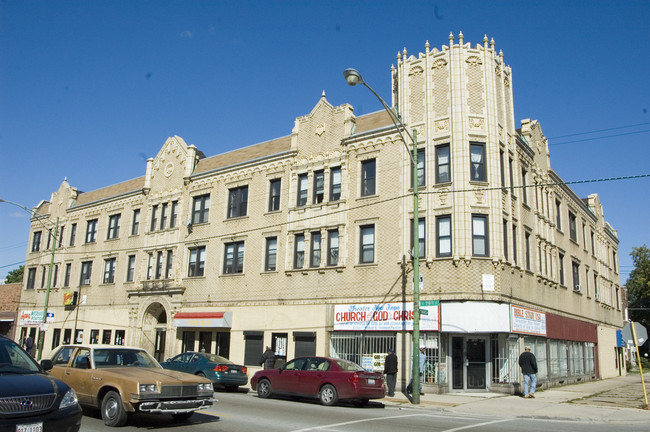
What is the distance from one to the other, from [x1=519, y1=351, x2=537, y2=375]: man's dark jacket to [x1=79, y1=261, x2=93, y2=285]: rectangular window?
30.8 metres

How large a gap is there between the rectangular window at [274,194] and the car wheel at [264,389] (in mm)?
12450

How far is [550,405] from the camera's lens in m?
17.9

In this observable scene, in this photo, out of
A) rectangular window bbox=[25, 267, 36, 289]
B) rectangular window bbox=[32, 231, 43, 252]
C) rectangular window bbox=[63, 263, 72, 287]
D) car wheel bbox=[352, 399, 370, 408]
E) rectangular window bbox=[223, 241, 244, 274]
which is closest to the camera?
car wheel bbox=[352, 399, 370, 408]

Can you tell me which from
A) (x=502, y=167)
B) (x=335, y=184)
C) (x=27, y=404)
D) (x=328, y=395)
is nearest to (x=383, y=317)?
(x=335, y=184)

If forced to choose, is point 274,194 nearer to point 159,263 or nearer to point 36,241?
point 159,263

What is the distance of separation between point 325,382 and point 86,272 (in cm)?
2924

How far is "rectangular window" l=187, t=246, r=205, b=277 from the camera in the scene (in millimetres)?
32688

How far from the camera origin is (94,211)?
135ft

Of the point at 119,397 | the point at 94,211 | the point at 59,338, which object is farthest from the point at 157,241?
the point at 119,397

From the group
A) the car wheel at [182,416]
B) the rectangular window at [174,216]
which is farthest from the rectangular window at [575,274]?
the car wheel at [182,416]

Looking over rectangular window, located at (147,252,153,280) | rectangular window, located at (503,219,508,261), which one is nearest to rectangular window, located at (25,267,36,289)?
rectangular window, located at (147,252,153,280)

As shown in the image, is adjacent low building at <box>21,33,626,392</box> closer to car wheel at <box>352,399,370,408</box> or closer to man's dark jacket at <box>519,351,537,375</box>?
man's dark jacket at <box>519,351,537,375</box>

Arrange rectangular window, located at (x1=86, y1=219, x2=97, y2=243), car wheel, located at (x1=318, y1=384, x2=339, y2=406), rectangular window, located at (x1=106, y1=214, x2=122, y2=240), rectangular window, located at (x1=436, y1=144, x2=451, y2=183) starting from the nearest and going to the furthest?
car wheel, located at (x1=318, y1=384, x2=339, y2=406)
rectangular window, located at (x1=436, y1=144, x2=451, y2=183)
rectangular window, located at (x1=106, y1=214, x2=122, y2=240)
rectangular window, located at (x1=86, y1=219, x2=97, y2=243)

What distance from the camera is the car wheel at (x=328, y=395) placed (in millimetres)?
16656
